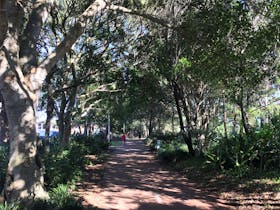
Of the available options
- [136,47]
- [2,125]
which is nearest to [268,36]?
[136,47]

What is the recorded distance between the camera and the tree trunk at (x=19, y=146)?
9.07 meters

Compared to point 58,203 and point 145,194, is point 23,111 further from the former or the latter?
point 145,194

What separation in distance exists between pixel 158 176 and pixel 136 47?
22.6 ft

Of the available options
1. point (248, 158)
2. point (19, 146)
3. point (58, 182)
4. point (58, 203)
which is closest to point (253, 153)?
point (248, 158)

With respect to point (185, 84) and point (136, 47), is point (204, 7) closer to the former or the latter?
point (136, 47)

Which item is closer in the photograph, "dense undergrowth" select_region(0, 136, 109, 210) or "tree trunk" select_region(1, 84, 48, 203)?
"dense undergrowth" select_region(0, 136, 109, 210)

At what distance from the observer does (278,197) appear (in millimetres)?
9984

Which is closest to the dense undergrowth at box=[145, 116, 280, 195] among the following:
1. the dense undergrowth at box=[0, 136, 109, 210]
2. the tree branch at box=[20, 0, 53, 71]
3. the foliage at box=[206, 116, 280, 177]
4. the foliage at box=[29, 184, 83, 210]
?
the foliage at box=[206, 116, 280, 177]

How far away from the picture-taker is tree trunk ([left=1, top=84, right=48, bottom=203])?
9070mm

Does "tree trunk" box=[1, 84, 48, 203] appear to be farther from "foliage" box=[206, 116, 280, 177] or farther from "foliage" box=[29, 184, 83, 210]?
"foliage" box=[206, 116, 280, 177]

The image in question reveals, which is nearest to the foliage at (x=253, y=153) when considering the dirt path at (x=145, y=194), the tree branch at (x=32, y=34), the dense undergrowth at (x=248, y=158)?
the dense undergrowth at (x=248, y=158)

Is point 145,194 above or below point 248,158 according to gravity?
below

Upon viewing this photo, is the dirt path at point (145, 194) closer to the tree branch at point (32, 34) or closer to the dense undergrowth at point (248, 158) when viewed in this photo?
the dense undergrowth at point (248, 158)

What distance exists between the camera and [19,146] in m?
9.11
